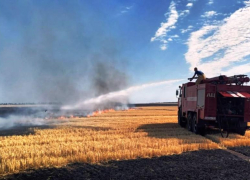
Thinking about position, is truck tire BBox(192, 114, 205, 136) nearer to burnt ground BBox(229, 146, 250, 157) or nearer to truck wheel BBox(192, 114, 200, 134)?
truck wheel BBox(192, 114, 200, 134)

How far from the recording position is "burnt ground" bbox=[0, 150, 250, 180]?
23.5ft

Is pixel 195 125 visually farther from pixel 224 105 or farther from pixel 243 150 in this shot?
pixel 243 150

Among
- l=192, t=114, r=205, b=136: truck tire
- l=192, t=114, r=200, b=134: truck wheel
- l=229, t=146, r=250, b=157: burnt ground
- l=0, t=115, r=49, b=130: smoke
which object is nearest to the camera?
l=229, t=146, r=250, b=157: burnt ground

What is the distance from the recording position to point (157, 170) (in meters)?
7.74

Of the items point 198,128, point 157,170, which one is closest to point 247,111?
point 198,128

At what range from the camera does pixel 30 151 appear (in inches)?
385

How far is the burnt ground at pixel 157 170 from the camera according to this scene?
7.15 metres

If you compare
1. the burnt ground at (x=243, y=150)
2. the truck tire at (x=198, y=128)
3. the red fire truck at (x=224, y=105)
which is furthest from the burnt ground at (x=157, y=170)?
the truck tire at (x=198, y=128)

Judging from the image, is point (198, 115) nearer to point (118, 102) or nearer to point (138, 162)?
point (138, 162)

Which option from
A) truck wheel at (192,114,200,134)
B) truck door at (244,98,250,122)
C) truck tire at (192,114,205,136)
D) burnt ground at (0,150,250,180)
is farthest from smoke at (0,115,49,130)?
truck door at (244,98,250,122)

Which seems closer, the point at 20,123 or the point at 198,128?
the point at 198,128

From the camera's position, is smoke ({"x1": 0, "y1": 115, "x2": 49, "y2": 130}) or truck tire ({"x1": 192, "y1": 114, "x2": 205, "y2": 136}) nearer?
truck tire ({"x1": 192, "y1": 114, "x2": 205, "y2": 136})

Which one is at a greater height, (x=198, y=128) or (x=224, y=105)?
(x=224, y=105)

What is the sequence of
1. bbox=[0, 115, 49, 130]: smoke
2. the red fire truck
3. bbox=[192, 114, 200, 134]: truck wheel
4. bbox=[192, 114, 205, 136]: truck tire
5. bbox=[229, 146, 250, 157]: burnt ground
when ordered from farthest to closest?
bbox=[0, 115, 49, 130]: smoke < bbox=[192, 114, 200, 134]: truck wheel < bbox=[192, 114, 205, 136]: truck tire < the red fire truck < bbox=[229, 146, 250, 157]: burnt ground
